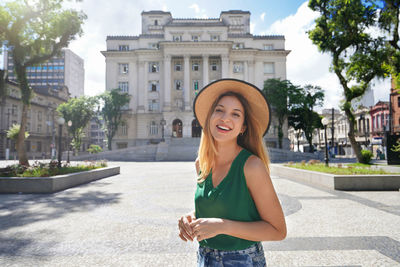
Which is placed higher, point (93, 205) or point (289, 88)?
point (289, 88)

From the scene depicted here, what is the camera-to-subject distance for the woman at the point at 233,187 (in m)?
1.35

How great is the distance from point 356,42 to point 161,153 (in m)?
24.8

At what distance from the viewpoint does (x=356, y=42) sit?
16.0 m

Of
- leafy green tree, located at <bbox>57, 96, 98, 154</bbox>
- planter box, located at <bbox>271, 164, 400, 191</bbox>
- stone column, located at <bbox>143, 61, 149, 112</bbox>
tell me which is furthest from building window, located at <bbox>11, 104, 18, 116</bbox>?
planter box, located at <bbox>271, 164, 400, 191</bbox>

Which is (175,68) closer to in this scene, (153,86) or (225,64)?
(153,86)

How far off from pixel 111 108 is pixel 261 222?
141 feet

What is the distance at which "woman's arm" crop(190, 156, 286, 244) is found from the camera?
52.4 inches

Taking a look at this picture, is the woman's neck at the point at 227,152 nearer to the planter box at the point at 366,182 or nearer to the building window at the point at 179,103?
the planter box at the point at 366,182

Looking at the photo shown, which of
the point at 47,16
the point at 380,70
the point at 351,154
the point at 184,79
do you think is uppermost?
the point at 184,79

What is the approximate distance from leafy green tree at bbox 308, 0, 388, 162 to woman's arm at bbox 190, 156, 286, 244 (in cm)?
1692

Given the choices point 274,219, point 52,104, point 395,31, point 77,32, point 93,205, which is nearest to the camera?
point 274,219

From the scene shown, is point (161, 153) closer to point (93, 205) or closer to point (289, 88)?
point (289, 88)

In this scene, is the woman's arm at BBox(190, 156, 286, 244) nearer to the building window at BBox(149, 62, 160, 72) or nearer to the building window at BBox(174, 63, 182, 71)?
the building window at BBox(174, 63, 182, 71)

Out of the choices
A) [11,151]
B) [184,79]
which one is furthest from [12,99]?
[184,79]
